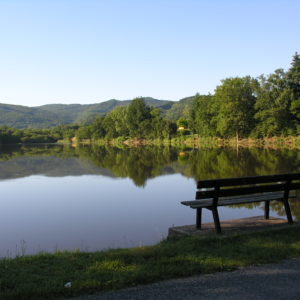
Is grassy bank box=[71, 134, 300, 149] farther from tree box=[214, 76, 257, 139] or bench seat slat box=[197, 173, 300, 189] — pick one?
bench seat slat box=[197, 173, 300, 189]

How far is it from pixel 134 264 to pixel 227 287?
1.67m

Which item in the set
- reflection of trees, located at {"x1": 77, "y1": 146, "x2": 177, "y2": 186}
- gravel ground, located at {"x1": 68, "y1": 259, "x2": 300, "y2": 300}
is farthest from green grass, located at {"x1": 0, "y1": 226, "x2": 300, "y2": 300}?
reflection of trees, located at {"x1": 77, "y1": 146, "x2": 177, "y2": 186}

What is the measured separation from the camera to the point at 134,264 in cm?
574

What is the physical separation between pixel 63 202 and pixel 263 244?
11394 mm

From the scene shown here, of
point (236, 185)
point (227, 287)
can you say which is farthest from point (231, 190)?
point (227, 287)

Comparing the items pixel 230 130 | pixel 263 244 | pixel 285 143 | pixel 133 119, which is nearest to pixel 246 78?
pixel 230 130

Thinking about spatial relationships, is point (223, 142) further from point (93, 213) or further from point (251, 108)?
point (93, 213)

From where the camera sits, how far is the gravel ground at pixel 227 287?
14.7 ft

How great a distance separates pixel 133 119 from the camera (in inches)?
4862

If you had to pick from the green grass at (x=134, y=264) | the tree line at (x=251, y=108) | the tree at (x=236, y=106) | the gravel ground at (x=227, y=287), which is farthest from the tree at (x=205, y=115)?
the gravel ground at (x=227, y=287)

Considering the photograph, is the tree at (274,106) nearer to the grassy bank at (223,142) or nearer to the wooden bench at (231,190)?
the grassy bank at (223,142)

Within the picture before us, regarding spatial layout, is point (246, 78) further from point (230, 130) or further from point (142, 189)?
point (142, 189)

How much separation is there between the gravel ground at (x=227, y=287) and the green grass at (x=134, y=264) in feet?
0.75

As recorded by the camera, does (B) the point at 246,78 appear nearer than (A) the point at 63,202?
No
